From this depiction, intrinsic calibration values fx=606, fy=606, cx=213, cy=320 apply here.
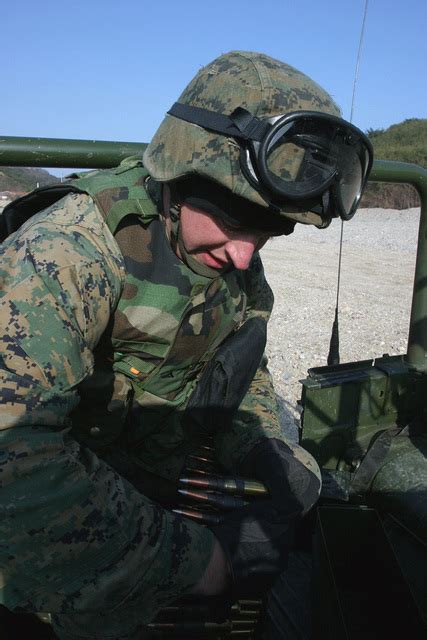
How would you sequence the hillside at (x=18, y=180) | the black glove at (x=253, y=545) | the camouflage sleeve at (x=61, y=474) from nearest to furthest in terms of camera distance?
the camouflage sleeve at (x=61, y=474), the black glove at (x=253, y=545), the hillside at (x=18, y=180)

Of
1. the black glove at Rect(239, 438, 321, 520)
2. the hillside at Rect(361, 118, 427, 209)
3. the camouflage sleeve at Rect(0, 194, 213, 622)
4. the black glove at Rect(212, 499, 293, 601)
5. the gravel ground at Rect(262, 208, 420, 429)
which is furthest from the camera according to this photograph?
the hillside at Rect(361, 118, 427, 209)

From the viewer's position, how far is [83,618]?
5.22 ft

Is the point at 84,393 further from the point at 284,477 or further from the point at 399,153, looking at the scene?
the point at 399,153

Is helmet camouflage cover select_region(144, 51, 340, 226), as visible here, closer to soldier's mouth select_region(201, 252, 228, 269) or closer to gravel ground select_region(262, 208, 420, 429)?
soldier's mouth select_region(201, 252, 228, 269)

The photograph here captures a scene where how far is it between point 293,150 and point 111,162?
996mm

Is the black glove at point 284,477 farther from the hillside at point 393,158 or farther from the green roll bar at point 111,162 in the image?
the hillside at point 393,158

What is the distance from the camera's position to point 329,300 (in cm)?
990

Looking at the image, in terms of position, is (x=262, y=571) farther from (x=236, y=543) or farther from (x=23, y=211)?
(x=23, y=211)

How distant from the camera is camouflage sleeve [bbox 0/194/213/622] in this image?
4.52ft

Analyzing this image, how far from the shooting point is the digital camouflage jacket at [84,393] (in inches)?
54.6

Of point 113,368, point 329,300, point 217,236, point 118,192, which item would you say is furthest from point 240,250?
point 329,300

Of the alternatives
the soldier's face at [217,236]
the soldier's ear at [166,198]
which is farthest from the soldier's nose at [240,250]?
the soldier's ear at [166,198]

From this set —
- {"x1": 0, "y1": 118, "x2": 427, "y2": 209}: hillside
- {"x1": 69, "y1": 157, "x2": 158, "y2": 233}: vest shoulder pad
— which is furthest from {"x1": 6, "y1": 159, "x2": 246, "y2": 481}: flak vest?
{"x1": 0, "y1": 118, "x2": 427, "y2": 209}: hillside

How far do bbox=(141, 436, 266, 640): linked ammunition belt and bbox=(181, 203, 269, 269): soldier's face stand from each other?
85cm
